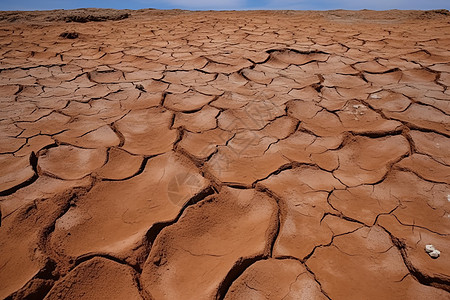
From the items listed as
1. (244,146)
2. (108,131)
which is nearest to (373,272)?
(244,146)

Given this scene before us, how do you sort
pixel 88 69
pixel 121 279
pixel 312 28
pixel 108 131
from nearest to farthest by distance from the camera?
1. pixel 121 279
2. pixel 108 131
3. pixel 88 69
4. pixel 312 28

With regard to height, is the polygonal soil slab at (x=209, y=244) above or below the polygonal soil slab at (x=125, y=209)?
below

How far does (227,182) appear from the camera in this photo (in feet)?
4.08

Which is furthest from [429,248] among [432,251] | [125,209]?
[125,209]

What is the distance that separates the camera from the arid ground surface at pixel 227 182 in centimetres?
85

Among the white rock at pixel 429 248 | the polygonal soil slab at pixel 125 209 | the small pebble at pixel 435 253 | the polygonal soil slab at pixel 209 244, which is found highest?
the polygonal soil slab at pixel 125 209

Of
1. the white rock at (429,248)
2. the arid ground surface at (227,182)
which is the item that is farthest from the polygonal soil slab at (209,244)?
the white rock at (429,248)

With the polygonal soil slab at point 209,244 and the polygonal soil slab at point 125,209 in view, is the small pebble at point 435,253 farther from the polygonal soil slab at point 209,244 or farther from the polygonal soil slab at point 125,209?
the polygonal soil slab at point 125,209

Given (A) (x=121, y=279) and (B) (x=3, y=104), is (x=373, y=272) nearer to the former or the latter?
(A) (x=121, y=279)

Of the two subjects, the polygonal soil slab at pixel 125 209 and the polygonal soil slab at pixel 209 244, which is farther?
the polygonal soil slab at pixel 125 209

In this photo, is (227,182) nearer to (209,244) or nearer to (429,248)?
(209,244)

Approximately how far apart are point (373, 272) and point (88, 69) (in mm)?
3105

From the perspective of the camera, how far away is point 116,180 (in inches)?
49.0

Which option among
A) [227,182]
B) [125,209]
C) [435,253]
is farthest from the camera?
[227,182]
